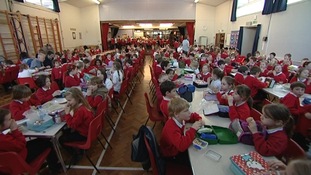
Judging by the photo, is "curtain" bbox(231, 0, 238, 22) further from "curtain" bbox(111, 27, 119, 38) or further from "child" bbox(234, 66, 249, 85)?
"curtain" bbox(111, 27, 119, 38)

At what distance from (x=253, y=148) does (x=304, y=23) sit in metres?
6.52

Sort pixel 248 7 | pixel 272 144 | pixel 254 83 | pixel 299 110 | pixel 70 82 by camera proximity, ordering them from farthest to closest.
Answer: pixel 248 7 < pixel 70 82 < pixel 254 83 < pixel 299 110 < pixel 272 144

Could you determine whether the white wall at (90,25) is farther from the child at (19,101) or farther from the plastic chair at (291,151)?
the plastic chair at (291,151)

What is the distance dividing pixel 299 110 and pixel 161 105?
84.2 inches

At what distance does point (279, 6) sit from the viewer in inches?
270

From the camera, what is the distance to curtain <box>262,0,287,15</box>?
6.70 metres

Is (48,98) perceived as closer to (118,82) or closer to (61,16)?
(118,82)

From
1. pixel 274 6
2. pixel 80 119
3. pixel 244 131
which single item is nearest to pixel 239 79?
pixel 244 131

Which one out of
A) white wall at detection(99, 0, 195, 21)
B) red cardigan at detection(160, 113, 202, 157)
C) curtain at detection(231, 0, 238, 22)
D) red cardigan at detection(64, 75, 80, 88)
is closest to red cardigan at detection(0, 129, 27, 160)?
red cardigan at detection(160, 113, 202, 157)

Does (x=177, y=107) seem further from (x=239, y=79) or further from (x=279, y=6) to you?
(x=279, y=6)

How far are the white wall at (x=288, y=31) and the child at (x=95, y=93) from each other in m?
6.77

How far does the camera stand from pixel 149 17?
14422 millimetres

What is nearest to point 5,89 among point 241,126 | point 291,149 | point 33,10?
point 33,10

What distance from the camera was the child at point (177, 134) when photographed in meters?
1.67
